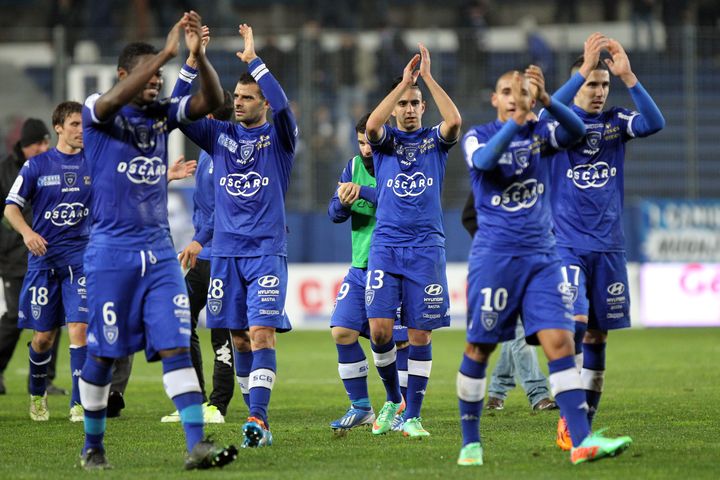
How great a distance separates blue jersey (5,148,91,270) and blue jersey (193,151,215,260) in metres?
0.98

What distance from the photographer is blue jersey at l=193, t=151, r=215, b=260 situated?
10.8 meters

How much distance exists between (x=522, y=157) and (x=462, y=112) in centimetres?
1637

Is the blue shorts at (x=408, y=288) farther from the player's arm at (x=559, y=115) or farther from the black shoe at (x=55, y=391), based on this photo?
the black shoe at (x=55, y=391)

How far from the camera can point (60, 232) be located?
11.1m

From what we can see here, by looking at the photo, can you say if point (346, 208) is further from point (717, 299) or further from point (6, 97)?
point (6, 97)

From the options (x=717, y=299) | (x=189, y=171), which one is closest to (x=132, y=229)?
(x=189, y=171)

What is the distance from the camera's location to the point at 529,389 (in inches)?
462

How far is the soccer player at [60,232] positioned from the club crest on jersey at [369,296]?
2.65 metres

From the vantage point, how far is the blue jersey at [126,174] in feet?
25.9

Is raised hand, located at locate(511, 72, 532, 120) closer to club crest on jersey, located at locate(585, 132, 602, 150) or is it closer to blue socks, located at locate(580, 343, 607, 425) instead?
club crest on jersey, located at locate(585, 132, 602, 150)

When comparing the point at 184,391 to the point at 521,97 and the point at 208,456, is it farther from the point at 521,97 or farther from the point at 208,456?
the point at 521,97

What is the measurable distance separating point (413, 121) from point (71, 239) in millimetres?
3318

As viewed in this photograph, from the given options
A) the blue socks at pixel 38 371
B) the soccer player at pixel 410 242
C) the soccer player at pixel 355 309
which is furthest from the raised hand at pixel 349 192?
the blue socks at pixel 38 371

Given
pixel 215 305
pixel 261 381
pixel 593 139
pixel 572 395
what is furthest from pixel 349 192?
pixel 572 395
